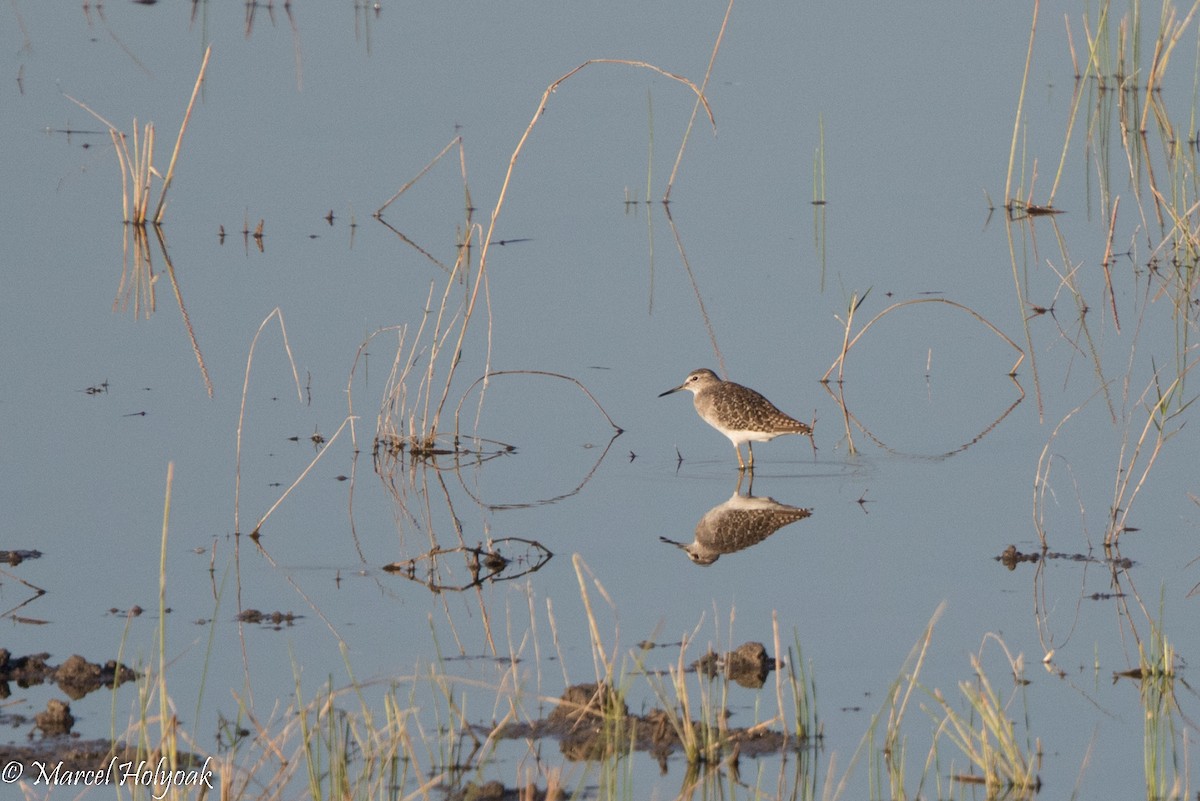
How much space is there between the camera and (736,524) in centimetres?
863

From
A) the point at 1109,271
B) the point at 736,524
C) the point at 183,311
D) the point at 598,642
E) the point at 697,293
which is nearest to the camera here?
the point at 598,642

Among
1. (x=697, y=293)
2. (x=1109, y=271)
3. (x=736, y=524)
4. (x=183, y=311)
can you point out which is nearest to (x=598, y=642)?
(x=736, y=524)

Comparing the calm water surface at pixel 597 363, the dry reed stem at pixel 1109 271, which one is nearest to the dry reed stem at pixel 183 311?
the calm water surface at pixel 597 363

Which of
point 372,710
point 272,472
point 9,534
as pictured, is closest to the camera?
point 372,710

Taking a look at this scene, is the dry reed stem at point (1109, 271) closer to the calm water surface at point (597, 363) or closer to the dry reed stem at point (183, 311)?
the calm water surface at point (597, 363)

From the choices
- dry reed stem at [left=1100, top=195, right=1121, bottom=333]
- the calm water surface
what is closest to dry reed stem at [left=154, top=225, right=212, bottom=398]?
the calm water surface

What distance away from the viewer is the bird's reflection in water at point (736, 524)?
8297 millimetres

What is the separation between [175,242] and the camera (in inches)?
530

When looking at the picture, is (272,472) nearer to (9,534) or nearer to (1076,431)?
(9,534)

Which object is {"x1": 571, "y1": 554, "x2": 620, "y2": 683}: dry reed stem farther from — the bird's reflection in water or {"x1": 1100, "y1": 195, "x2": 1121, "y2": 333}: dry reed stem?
{"x1": 1100, "y1": 195, "x2": 1121, "y2": 333}: dry reed stem

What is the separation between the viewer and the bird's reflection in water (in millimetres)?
8297

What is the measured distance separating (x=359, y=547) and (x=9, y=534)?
1510 mm

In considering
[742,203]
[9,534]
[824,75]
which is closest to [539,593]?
[9,534]

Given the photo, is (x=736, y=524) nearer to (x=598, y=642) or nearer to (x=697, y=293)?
(x=598, y=642)
